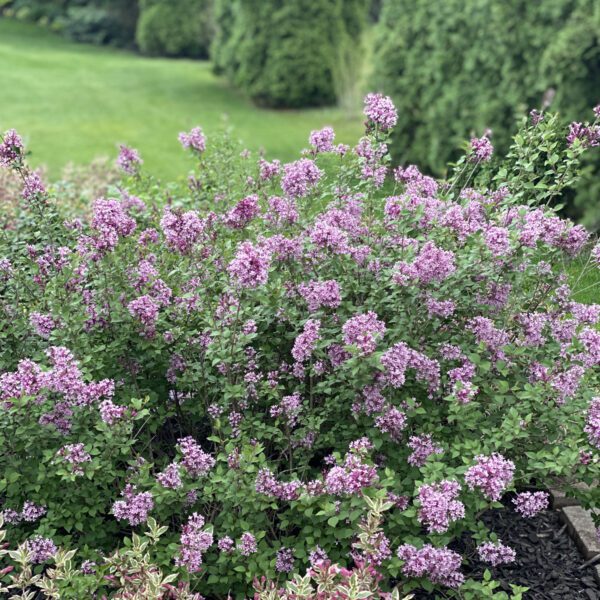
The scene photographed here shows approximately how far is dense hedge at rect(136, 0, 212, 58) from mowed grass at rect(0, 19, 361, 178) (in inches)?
46.0

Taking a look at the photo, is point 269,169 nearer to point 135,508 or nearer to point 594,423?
point 135,508

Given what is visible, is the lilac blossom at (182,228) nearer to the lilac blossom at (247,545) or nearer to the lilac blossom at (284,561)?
the lilac blossom at (247,545)

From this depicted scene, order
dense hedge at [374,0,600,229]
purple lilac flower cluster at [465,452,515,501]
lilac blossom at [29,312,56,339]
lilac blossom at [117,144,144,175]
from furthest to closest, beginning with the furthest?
1. dense hedge at [374,0,600,229]
2. lilac blossom at [117,144,144,175]
3. lilac blossom at [29,312,56,339]
4. purple lilac flower cluster at [465,452,515,501]

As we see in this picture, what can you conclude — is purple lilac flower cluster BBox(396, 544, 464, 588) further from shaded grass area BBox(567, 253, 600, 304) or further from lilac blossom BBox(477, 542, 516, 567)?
shaded grass area BBox(567, 253, 600, 304)

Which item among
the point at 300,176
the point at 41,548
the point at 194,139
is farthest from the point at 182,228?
the point at 194,139

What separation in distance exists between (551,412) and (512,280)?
501 millimetres

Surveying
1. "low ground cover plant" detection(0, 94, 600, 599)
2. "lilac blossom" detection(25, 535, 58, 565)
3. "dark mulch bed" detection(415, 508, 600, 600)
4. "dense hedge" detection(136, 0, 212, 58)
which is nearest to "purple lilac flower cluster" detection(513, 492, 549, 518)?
"low ground cover plant" detection(0, 94, 600, 599)

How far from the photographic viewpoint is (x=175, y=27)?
21.0 m

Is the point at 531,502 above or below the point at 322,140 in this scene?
below

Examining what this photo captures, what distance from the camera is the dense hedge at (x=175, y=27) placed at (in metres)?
20.3

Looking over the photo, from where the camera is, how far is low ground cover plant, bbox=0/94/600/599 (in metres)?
2.42

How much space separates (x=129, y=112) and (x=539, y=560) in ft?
42.1

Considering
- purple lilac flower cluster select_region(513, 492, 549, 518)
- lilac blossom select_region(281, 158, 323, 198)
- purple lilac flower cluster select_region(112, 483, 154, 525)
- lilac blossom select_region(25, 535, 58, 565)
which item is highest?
lilac blossom select_region(281, 158, 323, 198)

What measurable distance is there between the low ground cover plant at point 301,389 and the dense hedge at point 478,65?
176 inches
